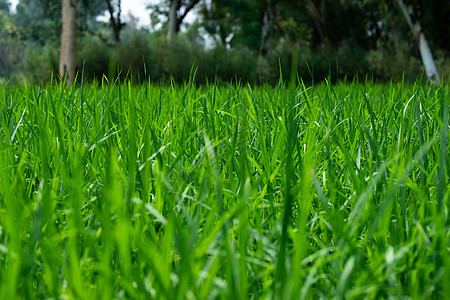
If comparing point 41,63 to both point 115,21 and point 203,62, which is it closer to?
point 203,62

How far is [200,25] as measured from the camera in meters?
30.6

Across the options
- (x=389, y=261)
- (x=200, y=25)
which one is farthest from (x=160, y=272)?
(x=200, y=25)

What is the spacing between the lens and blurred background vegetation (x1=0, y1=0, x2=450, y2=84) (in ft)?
51.8

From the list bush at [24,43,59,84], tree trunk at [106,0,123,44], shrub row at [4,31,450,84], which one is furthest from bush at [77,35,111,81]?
tree trunk at [106,0,123,44]

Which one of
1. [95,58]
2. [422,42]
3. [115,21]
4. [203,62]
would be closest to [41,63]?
[95,58]

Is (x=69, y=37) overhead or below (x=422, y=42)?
below

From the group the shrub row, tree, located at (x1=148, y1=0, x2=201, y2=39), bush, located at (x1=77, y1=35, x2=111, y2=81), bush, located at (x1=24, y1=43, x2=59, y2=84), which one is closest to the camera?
the shrub row

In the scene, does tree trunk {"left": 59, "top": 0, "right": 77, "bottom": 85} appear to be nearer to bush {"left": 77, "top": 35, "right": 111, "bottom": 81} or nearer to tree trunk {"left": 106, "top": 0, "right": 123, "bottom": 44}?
bush {"left": 77, "top": 35, "right": 111, "bottom": 81}

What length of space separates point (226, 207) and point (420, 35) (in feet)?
44.3

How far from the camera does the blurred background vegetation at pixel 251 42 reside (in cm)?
1577

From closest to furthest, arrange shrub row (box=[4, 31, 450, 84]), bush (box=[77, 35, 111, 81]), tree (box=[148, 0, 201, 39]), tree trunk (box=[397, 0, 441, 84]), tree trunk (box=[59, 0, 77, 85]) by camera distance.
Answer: tree trunk (box=[59, 0, 77, 85]), tree trunk (box=[397, 0, 441, 84]), shrub row (box=[4, 31, 450, 84]), bush (box=[77, 35, 111, 81]), tree (box=[148, 0, 201, 39])

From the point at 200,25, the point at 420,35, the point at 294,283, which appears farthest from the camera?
the point at 200,25

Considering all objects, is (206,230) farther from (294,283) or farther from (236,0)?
(236,0)

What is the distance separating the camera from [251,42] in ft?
89.2
